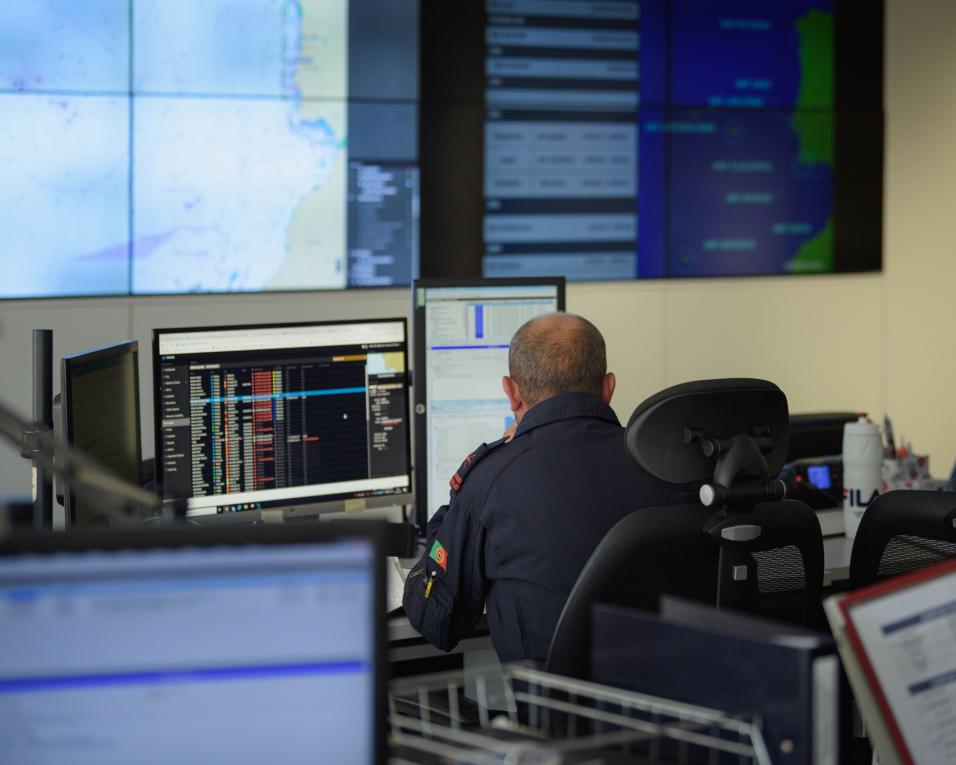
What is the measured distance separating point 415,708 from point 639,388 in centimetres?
363

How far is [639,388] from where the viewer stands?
189 inches

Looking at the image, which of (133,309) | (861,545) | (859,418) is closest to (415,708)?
(861,545)

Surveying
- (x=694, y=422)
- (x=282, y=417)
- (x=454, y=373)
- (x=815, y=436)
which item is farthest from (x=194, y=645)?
(x=815, y=436)

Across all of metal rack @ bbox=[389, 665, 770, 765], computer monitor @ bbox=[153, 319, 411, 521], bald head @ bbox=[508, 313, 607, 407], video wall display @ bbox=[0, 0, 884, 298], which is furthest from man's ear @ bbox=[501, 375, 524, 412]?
video wall display @ bbox=[0, 0, 884, 298]

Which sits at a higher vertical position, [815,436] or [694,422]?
[694,422]

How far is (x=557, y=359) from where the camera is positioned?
7.10 feet

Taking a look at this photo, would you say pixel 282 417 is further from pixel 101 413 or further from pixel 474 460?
pixel 474 460

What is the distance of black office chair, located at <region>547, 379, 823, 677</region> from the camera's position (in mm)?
1552

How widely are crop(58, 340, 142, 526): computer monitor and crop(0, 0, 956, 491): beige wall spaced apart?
2499mm

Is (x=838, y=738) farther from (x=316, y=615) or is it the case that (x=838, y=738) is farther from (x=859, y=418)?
(x=859, y=418)

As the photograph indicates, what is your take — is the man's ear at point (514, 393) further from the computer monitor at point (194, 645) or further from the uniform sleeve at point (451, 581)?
the computer monitor at point (194, 645)

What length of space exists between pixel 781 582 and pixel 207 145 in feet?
9.93

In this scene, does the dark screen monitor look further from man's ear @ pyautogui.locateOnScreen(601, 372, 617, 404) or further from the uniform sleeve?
the uniform sleeve

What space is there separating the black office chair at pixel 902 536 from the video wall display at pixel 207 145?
2.84 m
